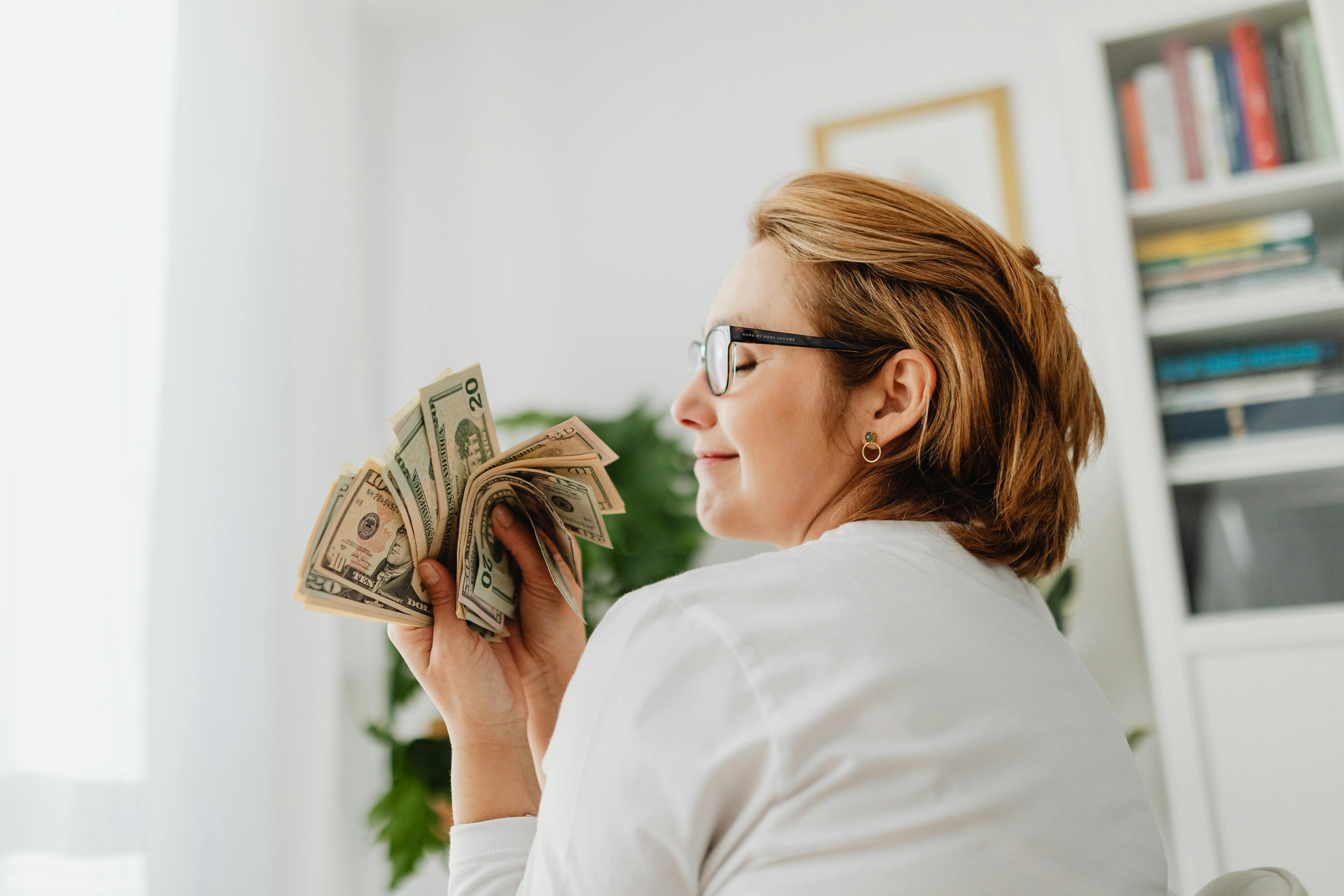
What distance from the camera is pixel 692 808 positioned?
0.57 metres

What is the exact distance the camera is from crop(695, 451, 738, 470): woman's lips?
0.99 metres

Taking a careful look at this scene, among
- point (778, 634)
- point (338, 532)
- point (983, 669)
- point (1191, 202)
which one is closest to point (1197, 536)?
point (1191, 202)

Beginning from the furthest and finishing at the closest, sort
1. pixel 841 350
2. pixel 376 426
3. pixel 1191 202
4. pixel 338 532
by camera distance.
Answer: pixel 376 426 < pixel 1191 202 < pixel 841 350 < pixel 338 532

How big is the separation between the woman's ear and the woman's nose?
0.18 metres

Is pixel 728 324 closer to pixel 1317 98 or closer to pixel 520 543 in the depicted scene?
pixel 520 543

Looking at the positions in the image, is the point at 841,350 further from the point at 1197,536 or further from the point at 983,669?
the point at 1197,536

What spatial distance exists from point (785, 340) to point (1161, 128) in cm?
131

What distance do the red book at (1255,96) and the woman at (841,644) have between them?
3.68ft

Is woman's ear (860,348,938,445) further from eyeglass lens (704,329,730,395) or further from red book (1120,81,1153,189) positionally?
red book (1120,81,1153,189)

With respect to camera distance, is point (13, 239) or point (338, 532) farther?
point (13, 239)

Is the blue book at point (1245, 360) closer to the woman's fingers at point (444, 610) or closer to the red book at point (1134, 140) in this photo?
the red book at point (1134, 140)

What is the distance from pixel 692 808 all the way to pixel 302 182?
1.90 metres

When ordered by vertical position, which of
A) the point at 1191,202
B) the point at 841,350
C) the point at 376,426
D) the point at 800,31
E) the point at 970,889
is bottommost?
the point at 970,889

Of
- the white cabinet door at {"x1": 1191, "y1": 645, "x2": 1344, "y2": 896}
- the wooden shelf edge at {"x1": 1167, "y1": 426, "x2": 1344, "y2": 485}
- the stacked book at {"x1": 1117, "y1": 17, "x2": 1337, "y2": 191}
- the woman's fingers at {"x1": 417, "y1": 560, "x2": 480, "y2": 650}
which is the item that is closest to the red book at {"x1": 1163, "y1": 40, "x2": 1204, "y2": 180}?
the stacked book at {"x1": 1117, "y1": 17, "x2": 1337, "y2": 191}
